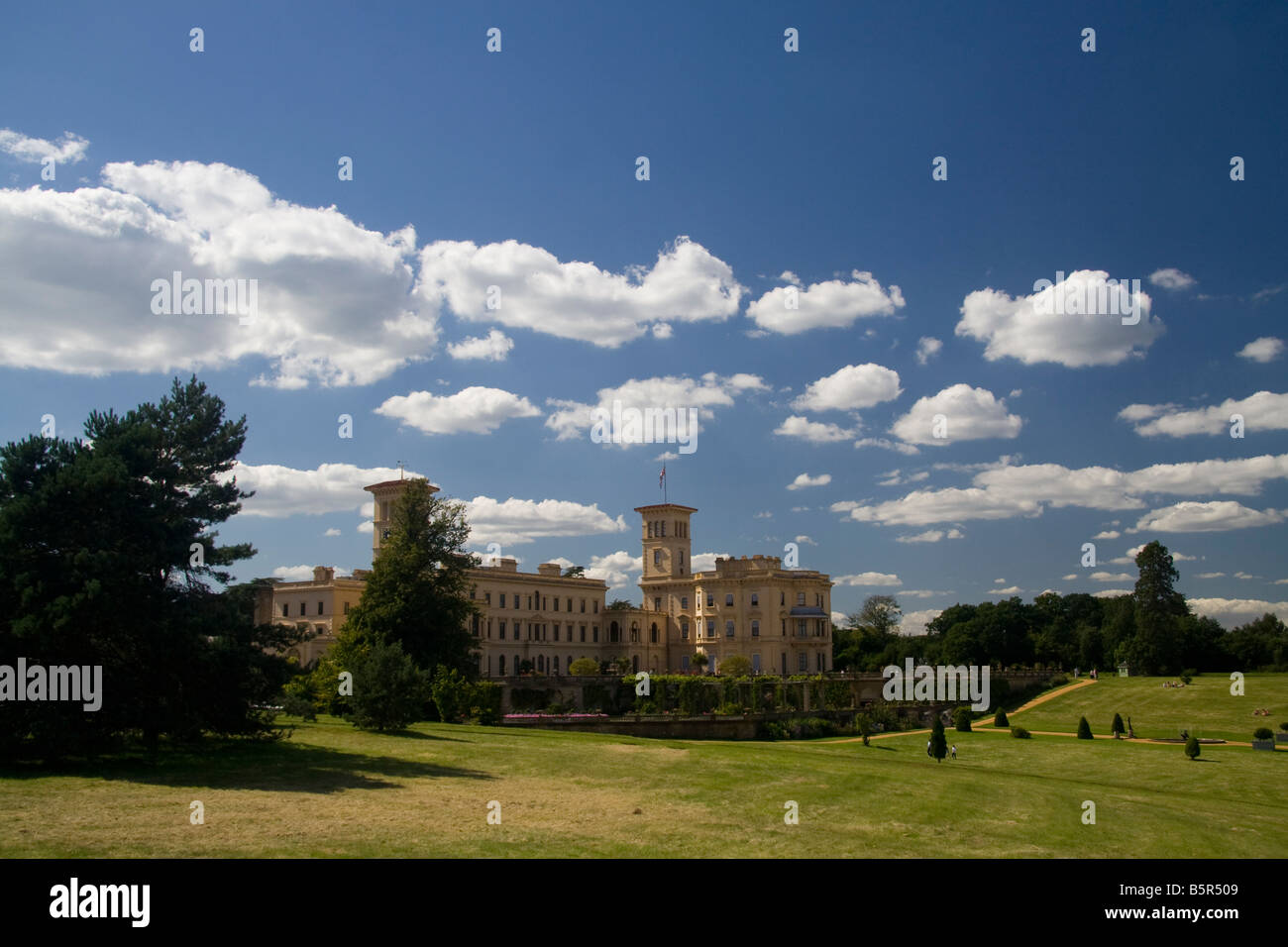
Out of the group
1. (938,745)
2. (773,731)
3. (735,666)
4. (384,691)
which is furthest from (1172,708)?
(384,691)

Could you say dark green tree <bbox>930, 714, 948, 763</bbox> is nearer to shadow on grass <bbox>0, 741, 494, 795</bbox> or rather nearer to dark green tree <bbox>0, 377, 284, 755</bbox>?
shadow on grass <bbox>0, 741, 494, 795</bbox>

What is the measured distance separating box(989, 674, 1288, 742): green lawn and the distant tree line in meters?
7.75

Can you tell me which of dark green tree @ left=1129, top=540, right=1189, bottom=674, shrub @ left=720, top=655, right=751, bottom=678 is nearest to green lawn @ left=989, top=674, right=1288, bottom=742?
dark green tree @ left=1129, top=540, right=1189, bottom=674

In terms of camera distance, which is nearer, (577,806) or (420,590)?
(577,806)

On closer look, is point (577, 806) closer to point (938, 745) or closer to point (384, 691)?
point (384, 691)

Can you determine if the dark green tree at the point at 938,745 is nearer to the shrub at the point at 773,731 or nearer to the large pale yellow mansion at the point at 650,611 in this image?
the shrub at the point at 773,731

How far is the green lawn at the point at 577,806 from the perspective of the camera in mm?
14953

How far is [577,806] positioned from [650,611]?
229 ft

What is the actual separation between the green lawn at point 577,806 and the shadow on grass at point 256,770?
0.27 ft

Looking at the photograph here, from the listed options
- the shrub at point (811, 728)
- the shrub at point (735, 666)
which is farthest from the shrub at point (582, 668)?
the shrub at point (811, 728)

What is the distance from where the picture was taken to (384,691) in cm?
3144

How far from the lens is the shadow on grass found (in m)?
19.9
